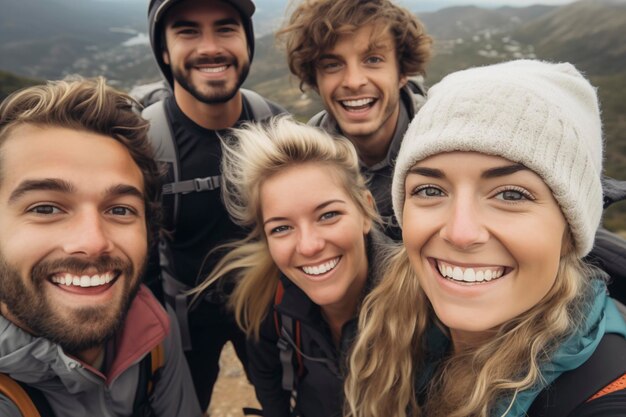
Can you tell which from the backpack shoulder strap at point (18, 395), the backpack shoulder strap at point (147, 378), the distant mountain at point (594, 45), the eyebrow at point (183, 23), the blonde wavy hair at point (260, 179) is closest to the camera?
the backpack shoulder strap at point (18, 395)

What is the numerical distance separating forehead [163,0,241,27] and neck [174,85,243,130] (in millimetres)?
747

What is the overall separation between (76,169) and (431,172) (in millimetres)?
2344

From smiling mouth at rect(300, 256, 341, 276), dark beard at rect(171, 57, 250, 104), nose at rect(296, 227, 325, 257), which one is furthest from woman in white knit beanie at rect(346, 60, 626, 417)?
dark beard at rect(171, 57, 250, 104)

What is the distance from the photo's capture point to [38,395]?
8.83 feet

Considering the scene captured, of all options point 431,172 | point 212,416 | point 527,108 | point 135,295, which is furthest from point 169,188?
point 212,416

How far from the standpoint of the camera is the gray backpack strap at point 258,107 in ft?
16.4

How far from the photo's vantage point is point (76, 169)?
9.38 feet

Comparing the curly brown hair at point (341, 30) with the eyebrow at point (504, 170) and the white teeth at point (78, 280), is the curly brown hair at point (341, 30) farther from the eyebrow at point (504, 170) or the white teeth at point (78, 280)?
the white teeth at point (78, 280)

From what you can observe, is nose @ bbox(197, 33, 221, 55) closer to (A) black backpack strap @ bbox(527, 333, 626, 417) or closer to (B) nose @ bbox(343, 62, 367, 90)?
(B) nose @ bbox(343, 62, 367, 90)

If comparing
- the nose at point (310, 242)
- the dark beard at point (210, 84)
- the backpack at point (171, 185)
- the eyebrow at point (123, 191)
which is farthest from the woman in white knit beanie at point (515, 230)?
the dark beard at point (210, 84)

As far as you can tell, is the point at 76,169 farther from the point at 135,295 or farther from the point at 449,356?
the point at 449,356

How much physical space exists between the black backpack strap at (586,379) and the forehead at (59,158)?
3.01 m

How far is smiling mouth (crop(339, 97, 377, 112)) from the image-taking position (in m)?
4.54

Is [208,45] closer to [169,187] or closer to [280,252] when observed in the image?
[169,187]
